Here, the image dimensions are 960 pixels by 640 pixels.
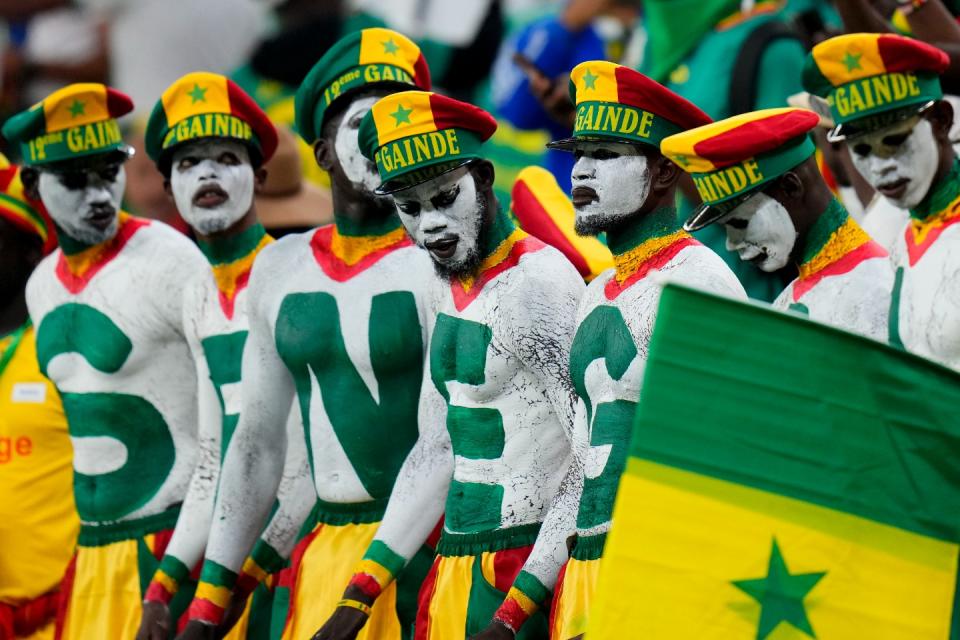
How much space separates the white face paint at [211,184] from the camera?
22.3 ft

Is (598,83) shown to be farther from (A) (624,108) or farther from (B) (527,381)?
(B) (527,381)

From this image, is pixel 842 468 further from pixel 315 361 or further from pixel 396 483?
pixel 315 361

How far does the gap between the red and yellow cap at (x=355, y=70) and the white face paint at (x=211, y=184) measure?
1.83 ft

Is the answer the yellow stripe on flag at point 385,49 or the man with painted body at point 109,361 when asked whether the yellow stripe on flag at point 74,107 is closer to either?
the man with painted body at point 109,361

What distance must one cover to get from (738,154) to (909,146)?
2.14 ft

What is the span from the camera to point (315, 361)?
6145mm

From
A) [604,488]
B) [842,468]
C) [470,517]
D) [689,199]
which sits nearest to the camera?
[842,468]

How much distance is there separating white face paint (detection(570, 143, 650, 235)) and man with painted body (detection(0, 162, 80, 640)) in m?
3.00

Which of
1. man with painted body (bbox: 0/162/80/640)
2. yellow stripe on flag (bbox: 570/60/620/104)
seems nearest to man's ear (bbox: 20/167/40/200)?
man with painted body (bbox: 0/162/80/640)

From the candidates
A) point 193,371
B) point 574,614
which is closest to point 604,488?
point 574,614

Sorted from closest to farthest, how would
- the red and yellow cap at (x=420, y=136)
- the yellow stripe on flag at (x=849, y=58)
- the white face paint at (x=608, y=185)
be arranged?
the white face paint at (x=608, y=185) < the red and yellow cap at (x=420, y=136) < the yellow stripe on flag at (x=849, y=58)

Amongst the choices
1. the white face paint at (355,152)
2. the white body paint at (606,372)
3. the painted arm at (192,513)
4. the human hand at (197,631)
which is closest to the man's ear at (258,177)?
the painted arm at (192,513)

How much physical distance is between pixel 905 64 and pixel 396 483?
190 centimetres

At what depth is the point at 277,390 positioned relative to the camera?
249 inches
